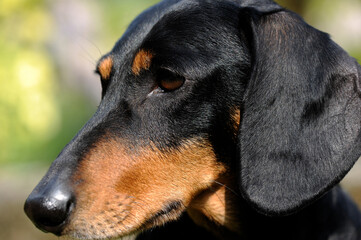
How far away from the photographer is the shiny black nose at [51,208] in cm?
279

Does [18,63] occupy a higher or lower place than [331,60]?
lower

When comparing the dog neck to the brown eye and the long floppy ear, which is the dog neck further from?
the brown eye

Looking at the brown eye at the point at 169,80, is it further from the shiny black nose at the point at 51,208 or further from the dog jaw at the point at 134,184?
the shiny black nose at the point at 51,208

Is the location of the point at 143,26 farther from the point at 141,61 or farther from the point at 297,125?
the point at 297,125

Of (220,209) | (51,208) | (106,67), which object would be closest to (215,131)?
(220,209)

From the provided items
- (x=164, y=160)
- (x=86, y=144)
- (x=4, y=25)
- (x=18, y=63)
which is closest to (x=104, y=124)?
(x=86, y=144)

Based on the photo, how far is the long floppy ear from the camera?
10.0 ft

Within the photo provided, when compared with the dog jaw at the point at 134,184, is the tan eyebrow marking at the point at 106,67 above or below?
above

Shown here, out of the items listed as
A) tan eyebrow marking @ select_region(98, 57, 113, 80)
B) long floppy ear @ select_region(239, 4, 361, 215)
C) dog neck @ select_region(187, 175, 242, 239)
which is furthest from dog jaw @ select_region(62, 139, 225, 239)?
tan eyebrow marking @ select_region(98, 57, 113, 80)

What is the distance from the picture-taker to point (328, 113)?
310 centimetres

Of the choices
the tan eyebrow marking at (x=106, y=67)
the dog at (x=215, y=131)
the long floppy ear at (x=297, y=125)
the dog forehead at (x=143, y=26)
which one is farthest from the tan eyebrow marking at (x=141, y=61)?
the long floppy ear at (x=297, y=125)

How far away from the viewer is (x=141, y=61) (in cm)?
332

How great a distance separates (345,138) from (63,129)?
1057 centimetres

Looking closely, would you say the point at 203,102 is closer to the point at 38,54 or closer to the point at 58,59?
the point at 38,54
